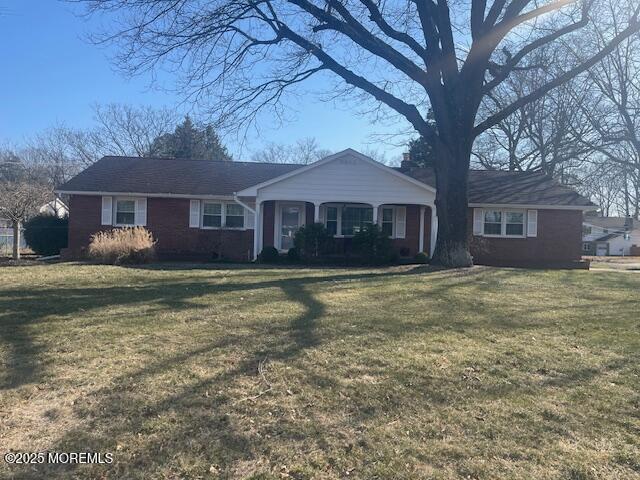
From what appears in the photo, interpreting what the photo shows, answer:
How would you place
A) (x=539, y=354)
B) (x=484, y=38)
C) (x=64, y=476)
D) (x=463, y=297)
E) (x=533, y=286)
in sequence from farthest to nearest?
(x=484, y=38), (x=533, y=286), (x=463, y=297), (x=539, y=354), (x=64, y=476)

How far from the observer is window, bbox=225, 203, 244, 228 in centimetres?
2227

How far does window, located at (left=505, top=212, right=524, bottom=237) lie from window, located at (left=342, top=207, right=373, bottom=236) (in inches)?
248

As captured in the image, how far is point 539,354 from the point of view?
5.67 metres

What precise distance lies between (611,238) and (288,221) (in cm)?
5163

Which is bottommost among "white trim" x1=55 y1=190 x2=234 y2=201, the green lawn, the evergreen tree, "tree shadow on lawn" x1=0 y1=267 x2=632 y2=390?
the green lawn

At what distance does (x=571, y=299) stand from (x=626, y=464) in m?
7.00

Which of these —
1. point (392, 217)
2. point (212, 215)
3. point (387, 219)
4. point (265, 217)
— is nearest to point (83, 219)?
point (212, 215)

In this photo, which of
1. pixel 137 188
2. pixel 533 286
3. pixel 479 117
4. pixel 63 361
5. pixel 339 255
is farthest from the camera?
pixel 479 117

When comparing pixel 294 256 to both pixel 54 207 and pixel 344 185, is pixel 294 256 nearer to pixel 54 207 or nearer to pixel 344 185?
pixel 344 185

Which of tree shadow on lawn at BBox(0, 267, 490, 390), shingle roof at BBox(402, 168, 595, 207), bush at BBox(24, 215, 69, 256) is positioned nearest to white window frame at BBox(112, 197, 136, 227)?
bush at BBox(24, 215, 69, 256)

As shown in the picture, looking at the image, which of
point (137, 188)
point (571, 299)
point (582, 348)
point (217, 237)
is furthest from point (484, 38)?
point (137, 188)

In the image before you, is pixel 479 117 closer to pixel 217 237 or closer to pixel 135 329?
pixel 217 237

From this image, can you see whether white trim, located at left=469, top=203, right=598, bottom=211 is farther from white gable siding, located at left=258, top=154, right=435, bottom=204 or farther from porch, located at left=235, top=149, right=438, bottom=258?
white gable siding, located at left=258, top=154, right=435, bottom=204

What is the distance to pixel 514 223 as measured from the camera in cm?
2283
